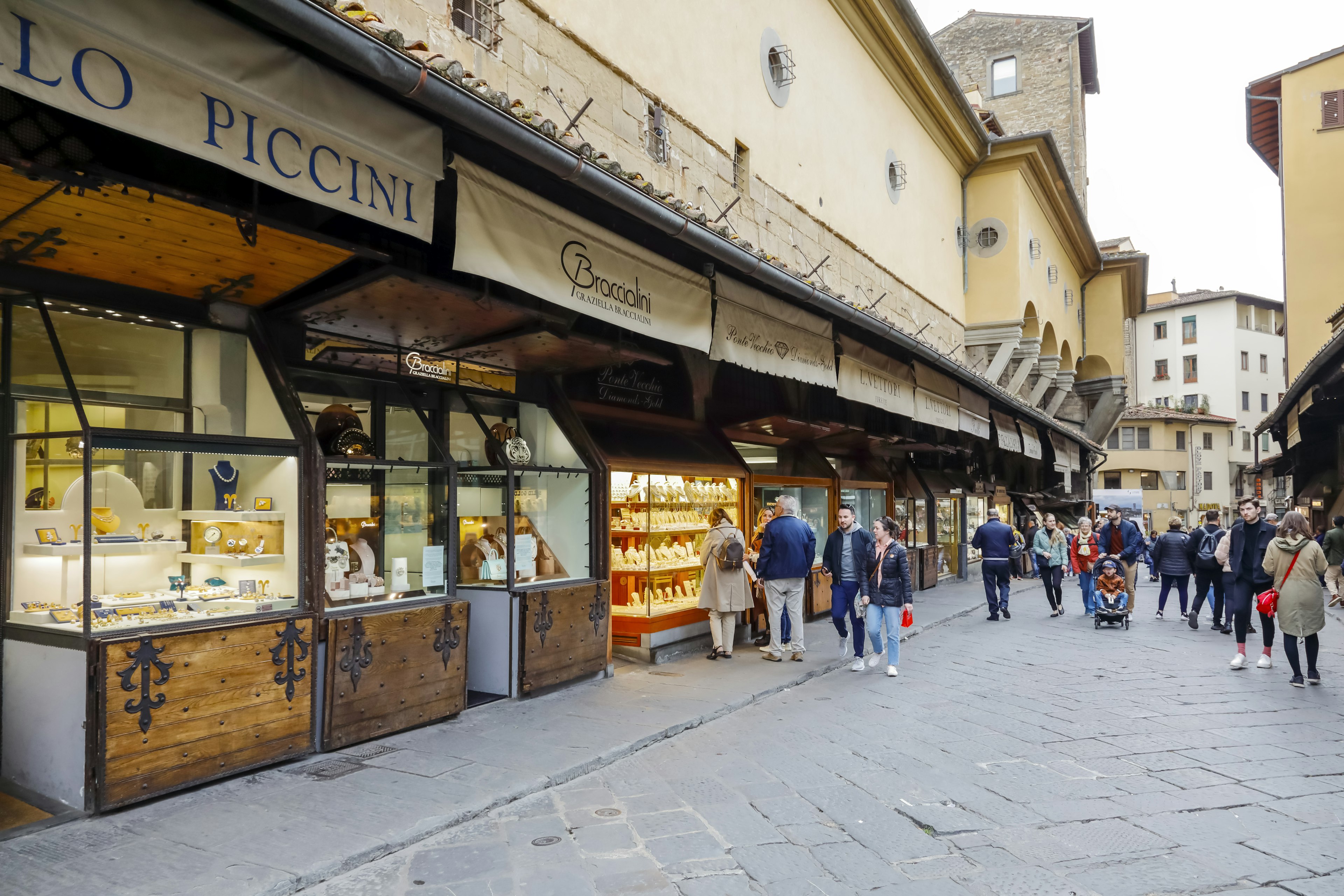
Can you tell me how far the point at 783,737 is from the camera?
6.17 meters

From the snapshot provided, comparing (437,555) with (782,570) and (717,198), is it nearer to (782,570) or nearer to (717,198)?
(782,570)

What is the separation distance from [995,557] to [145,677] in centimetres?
1157

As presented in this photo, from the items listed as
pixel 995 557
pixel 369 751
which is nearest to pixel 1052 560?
pixel 995 557

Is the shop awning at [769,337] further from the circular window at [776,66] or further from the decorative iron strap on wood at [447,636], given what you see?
the circular window at [776,66]

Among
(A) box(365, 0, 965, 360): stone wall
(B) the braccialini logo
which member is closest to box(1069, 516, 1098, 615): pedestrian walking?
(A) box(365, 0, 965, 360): stone wall

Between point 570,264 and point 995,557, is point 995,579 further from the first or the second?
point 570,264

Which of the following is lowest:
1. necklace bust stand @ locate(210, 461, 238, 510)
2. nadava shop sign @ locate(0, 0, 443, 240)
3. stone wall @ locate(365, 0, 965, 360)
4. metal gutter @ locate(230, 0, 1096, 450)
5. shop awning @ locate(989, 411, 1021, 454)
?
necklace bust stand @ locate(210, 461, 238, 510)

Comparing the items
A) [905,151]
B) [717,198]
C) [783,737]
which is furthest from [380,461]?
[905,151]

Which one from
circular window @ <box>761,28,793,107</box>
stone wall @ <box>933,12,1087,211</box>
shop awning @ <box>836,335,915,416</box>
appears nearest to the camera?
shop awning @ <box>836,335,915,416</box>

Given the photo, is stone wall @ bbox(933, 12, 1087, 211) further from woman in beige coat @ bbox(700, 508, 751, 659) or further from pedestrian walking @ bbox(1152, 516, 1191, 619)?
woman in beige coat @ bbox(700, 508, 751, 659)

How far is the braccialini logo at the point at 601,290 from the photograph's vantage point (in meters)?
5.50

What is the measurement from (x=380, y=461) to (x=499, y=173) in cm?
223

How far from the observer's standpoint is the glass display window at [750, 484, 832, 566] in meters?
11.4

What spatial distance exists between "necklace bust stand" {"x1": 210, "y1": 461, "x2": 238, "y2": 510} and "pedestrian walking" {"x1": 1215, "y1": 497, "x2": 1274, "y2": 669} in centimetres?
888
